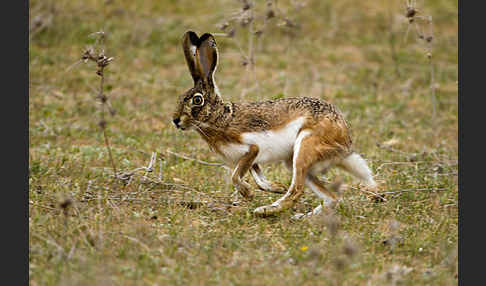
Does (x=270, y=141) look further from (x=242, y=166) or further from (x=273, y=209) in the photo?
(x=273, y=209)

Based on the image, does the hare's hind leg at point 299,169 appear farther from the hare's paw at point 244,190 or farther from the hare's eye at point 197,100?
the hare's eye at point 197,100

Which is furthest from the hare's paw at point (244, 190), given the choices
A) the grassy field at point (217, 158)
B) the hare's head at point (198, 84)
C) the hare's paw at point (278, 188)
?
the hare's head at point (198, 84)

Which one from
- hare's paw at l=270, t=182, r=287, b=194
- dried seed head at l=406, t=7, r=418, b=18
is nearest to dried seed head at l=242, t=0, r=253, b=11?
dried seed head at l=406, t=7, r=418, b=18

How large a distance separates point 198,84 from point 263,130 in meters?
0.68

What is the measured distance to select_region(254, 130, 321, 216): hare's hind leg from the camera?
5.45 metres

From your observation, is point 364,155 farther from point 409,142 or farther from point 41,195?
point 41,195

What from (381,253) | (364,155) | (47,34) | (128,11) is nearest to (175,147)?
(364,155)

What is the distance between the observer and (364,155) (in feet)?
24.9

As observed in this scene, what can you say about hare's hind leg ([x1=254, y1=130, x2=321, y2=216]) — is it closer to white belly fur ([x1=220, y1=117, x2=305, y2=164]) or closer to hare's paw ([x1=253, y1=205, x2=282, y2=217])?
hare's paw ([x1=253, y1=205, x2=282, y2=217])

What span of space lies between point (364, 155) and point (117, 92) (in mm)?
3890

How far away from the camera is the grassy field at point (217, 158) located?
453 centimetres

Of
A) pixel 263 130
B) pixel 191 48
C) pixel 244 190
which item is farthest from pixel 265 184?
pixel 191 48

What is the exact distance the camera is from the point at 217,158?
7.46 meters

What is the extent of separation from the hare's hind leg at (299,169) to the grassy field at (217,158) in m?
0.11
